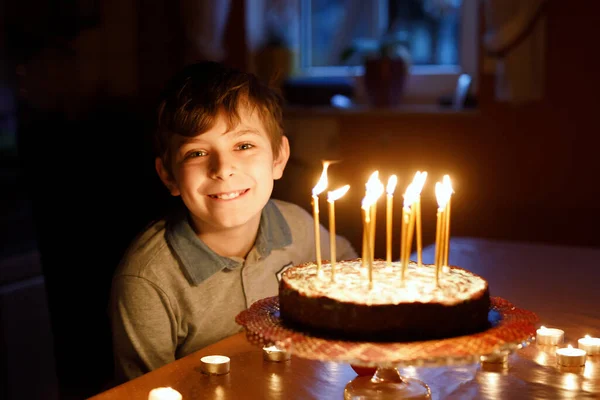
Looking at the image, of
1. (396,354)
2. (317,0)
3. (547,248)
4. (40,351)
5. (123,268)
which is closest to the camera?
(396,354)

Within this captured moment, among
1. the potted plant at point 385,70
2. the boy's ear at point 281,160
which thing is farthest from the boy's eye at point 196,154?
the potted plant at point 385,70

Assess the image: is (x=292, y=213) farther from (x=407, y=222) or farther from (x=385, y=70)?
(x=385, y=70)

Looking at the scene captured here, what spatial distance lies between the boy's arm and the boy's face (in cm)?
17

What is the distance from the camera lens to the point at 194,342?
4.79 feet

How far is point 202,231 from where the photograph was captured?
4.90 feet

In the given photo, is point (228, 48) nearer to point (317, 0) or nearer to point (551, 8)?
point (317, 0)

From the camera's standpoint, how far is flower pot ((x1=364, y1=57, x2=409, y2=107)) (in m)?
3.65

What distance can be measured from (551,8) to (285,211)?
2170mm

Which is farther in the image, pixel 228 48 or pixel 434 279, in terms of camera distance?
pixel 228 48

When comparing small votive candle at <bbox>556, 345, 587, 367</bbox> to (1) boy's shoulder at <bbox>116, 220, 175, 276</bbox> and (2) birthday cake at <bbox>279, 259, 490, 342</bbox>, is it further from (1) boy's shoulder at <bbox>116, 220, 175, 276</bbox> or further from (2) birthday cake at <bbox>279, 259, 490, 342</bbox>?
(1) boy's shoulder at <bbox>116, 220, 175, 276</bbox>

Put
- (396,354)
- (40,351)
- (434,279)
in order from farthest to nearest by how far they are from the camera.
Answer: (40,351)
(434,279)
(396,354)

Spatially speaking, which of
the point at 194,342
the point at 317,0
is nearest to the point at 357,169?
the point at 317,0

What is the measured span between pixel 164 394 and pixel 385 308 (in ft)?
0.94

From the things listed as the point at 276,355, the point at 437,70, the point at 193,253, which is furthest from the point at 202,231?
the point at 437,70
